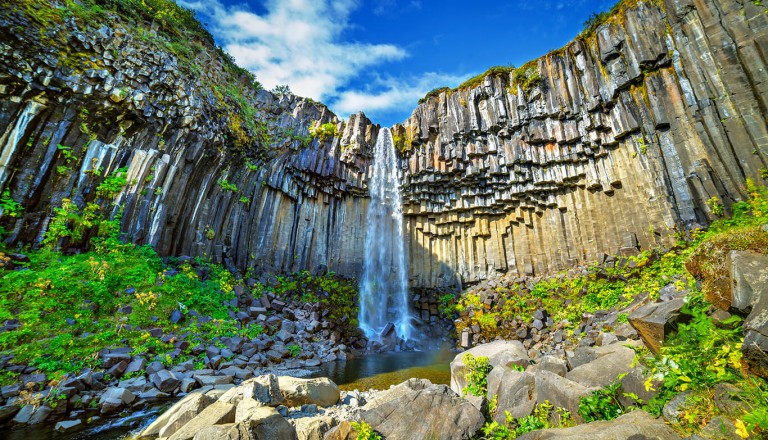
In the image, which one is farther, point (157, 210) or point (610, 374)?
point (157, 210)

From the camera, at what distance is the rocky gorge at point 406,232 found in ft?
15.6

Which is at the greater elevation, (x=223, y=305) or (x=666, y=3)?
(x=666, y=3)

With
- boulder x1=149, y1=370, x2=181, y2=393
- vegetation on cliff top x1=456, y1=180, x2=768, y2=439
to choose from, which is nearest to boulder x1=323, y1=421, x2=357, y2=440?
vegetation on cliff top x1=456, y1=180, x2=768, y2=439

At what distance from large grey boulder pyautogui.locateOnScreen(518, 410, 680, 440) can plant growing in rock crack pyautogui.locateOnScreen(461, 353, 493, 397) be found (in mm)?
2644

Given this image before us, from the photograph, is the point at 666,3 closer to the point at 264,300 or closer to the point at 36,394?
the point at 264,300

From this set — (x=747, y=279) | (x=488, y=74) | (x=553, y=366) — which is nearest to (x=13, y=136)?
(x=553, y=366)

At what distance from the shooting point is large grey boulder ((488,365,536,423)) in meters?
4.96

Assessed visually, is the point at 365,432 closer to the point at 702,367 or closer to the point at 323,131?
the point at 702,367

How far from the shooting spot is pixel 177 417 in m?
5.97

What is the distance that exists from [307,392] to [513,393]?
174 inches

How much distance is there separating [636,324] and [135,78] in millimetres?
19706

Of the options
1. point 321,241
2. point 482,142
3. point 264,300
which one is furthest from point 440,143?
point 264,300

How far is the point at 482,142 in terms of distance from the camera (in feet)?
72.1

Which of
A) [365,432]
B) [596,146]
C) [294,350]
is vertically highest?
[596,146]
